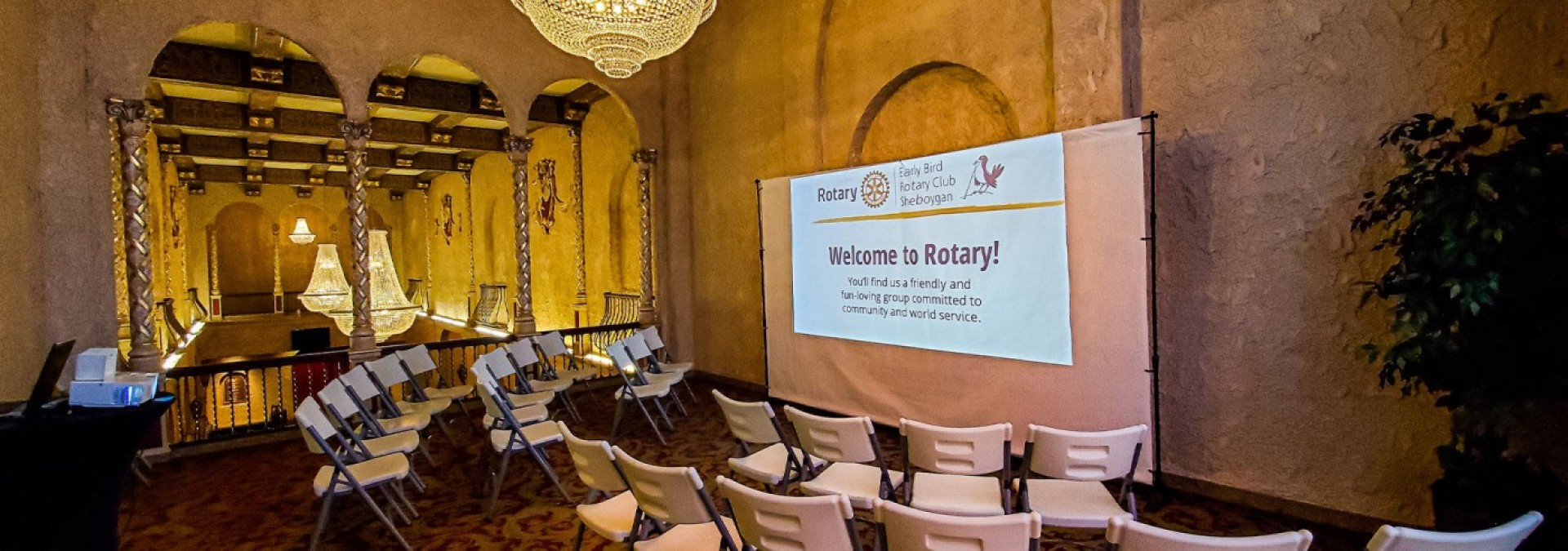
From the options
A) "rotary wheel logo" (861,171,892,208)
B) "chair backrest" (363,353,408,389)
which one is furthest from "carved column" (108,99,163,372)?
"rotary wheel logo" (861,171,892,208)

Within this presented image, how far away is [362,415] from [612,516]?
235cm

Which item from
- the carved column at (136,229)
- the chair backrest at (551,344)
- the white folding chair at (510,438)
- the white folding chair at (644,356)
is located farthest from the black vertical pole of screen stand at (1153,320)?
the carved column at (136,229)

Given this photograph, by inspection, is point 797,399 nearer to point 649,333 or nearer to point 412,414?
point 649,333

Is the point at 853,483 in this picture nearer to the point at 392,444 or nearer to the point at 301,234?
the point at 392,444

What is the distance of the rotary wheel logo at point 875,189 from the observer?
5316 millimetres

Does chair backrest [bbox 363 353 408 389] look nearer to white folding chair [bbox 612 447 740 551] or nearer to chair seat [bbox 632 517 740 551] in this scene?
white folding chair [bbox 612 447 740 551]

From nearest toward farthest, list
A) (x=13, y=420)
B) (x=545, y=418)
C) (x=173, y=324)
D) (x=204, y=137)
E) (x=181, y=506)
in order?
(x=13, y=420)
(x=181, y=506)
(x=545, y=418)
(x=173, y=324)
(x=204, y=137)

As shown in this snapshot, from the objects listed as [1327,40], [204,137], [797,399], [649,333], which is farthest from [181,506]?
[204,137]

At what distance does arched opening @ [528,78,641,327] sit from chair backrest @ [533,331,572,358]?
295 cm

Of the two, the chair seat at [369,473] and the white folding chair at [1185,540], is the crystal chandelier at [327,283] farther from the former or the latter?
the white folding chair at [1185,540]

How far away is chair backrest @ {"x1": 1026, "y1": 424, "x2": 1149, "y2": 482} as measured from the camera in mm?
2879

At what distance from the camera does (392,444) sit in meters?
3.99

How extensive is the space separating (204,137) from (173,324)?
137 inches

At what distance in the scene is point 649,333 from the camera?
22.6ft
